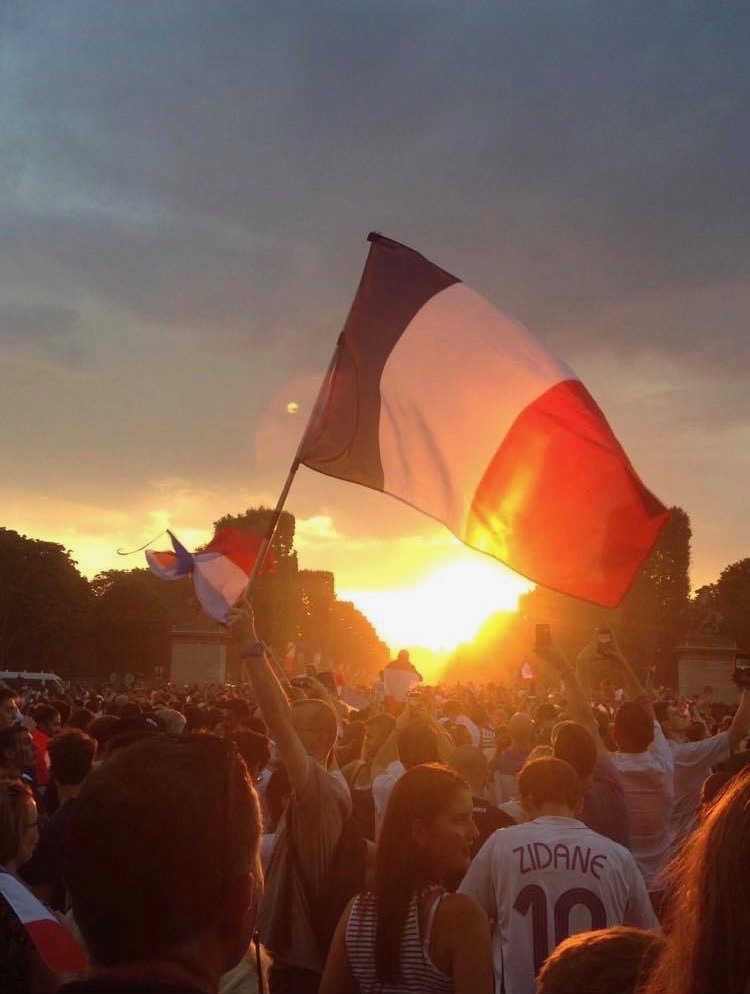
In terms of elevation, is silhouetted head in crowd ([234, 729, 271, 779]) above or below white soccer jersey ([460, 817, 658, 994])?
above

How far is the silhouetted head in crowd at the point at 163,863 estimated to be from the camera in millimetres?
1978

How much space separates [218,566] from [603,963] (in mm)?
8289

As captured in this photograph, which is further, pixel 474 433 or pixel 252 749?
pixel 252 749

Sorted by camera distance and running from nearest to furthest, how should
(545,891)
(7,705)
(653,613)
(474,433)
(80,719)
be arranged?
(545,891) → (474,433) → (7,705) → (80,719) → (653,613)

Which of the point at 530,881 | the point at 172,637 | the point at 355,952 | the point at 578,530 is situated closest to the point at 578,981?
the point at 355,952

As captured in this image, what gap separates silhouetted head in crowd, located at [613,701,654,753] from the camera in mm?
6457

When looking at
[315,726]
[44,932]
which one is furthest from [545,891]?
[44,932]

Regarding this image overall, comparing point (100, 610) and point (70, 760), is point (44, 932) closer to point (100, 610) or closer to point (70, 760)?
point (70, 760)

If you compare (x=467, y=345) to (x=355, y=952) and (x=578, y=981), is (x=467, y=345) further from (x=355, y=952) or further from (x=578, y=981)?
(x=578, y=981)

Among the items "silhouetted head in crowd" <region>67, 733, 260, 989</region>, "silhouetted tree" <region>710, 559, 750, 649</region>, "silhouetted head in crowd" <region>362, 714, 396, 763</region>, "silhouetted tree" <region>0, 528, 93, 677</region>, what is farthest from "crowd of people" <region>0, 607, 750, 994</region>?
"silhouetted tree" <region>710, 559, 750, 649</region>

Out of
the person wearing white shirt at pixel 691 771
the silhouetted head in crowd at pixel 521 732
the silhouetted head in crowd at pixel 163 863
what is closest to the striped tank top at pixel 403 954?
the silhouetted head in crowd at pixel 163 863

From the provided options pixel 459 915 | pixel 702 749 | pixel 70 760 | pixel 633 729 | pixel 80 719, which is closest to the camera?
pixel 459 915

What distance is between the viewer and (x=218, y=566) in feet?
33.6

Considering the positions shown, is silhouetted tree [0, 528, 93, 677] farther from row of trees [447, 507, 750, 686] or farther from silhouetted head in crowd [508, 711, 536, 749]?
silhouetted head in crowd [508, 711, 536, 749]
